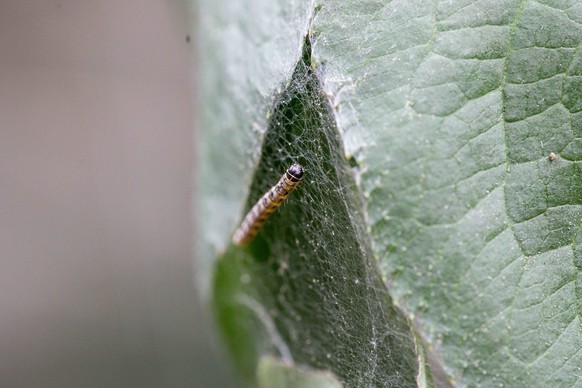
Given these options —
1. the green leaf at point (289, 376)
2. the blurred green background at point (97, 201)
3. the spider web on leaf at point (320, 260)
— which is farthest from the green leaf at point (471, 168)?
the blurred green background at point (97, 201)

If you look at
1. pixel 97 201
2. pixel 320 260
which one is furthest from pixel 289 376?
pixel 97 201

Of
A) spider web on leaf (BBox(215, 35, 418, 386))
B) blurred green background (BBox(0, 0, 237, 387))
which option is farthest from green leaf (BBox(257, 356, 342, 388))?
blurred green background (BBox(0, 0, 237, 387))

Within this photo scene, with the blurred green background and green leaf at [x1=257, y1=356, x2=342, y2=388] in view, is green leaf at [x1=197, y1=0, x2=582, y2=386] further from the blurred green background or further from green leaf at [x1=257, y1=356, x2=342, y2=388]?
the blurred green background

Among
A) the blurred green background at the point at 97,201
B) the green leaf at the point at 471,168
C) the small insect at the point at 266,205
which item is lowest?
the green leaf at the point at 471,168

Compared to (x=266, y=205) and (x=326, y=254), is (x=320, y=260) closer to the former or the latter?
(x=326, y=254)

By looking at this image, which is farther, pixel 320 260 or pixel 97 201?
pixel 97 201

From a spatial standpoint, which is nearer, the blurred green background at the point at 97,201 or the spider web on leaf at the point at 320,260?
the spider web on leaf at the point at 320,260

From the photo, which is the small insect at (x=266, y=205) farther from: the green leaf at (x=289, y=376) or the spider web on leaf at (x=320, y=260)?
the green leaf at (x=289, y=376)
